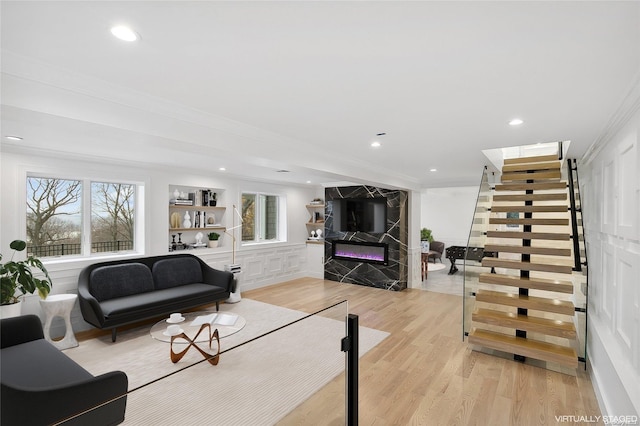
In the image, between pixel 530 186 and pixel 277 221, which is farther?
pixel 277 221

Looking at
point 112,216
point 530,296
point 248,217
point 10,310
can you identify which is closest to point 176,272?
point 112,216

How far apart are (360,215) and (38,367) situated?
5.99 m

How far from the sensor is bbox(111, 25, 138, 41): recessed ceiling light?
1.38m

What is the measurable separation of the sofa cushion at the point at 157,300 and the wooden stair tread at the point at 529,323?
385cm

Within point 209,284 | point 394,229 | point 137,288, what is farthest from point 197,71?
point 394,229

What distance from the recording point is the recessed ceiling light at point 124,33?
1.38m

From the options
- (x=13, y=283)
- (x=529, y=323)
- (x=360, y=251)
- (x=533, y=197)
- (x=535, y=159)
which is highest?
(x=535, y=159)

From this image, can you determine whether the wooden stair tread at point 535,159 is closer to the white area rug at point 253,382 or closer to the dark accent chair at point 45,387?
the white area rug at point 253,382

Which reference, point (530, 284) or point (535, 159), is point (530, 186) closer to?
point (535, 159)

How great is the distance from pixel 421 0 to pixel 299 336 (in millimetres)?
1518

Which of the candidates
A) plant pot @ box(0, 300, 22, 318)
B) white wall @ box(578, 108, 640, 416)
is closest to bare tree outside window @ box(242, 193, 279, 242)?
plant pot @ box(0, 300, 22, 318)

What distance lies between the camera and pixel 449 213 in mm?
11039

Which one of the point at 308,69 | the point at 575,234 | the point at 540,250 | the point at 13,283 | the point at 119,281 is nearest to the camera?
the point at 308,69

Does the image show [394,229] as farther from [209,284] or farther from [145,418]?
[145,418]
